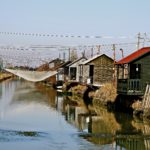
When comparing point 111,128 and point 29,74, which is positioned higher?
point 29,74

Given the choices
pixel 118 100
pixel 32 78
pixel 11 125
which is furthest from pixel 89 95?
pixel 11 125

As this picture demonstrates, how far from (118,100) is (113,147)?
2064cm

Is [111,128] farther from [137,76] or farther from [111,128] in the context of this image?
[137,76]

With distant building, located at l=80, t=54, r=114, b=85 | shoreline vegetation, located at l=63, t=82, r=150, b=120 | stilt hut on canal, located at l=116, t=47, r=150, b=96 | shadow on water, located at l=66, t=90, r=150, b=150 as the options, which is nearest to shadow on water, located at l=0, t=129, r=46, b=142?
shadow on water, located at l=66, t=90, r=150, b=150

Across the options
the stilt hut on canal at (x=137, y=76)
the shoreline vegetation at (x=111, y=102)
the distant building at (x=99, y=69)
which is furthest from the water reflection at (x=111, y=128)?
the distant building at (x=99, y=69)

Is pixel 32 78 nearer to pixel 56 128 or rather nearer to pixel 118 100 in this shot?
pixel 118 100

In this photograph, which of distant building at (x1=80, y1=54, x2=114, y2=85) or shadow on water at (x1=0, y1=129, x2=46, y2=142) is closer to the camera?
shadow on water at (x1=0, y1=129, x2=46, y2=142)

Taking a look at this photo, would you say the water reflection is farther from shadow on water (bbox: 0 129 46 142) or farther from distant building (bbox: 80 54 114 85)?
distant building (bbox: 80 54 114 85)

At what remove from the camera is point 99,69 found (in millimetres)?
61906

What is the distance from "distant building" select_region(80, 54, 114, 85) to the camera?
61156mm

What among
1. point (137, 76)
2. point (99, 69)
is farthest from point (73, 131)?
point (99, 69)

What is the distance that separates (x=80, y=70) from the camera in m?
68.8

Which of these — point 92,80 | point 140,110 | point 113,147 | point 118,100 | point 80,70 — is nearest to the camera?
point 113,147

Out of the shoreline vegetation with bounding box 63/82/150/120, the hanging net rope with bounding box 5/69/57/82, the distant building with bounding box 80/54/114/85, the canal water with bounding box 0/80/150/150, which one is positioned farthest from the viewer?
the hanging net rope with bounding box 5/69/57/82
